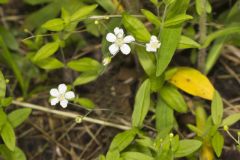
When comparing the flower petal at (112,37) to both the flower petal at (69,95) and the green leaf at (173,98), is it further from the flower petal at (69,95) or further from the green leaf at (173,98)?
Result: the green leaf at (173,98)

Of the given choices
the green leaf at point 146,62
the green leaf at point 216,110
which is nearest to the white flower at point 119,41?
the green leaf at point 146,62

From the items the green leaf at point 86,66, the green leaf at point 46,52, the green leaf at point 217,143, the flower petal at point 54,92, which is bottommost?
the green leaf at point 217,143

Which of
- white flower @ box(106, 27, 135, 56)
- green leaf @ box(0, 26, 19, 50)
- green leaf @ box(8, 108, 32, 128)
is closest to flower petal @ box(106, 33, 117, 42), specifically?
white flower @ box(106, 27, 135, 56)

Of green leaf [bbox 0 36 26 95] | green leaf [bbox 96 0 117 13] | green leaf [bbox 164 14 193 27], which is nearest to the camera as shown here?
green leaf [bbox 164 14 193 27]

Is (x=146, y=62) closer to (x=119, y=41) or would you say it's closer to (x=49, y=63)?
(x=119, y=41)

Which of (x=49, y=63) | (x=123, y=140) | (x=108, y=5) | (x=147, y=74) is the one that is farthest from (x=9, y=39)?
(x=123, y=140)

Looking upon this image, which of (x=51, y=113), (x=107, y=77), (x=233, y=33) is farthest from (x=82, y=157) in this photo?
(x=233, y=33)

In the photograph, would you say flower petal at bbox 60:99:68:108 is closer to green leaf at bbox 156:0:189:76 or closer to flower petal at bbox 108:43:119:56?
flower petal at bbox 108:43:119:56
